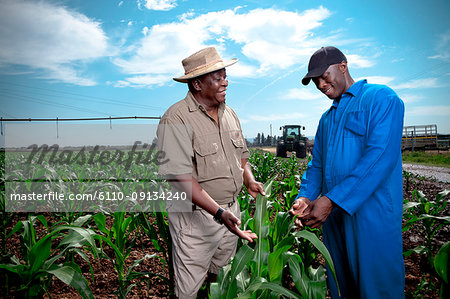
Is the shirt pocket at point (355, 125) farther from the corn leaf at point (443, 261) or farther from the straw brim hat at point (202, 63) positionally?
the straw brim hat at point (202, 63)

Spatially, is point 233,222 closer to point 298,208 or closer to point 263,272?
point 263,272

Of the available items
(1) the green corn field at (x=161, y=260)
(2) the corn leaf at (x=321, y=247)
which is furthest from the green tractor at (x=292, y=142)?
(2) the corn leaf at (x=321, y=247)

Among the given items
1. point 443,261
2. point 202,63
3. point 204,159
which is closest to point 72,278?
point 204,159

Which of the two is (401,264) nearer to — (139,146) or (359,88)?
(359,88)

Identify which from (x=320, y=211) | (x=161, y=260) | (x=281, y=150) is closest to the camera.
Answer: (x=320, y=211)

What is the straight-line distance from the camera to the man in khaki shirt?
155cm

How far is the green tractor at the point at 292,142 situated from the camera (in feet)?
58.5

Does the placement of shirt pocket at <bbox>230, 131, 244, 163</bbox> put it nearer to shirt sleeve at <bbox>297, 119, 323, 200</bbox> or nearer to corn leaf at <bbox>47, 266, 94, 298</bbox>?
shirt sleeve at <bbox>297, 119, 323, 200</bbox>

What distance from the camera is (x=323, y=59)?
4.93 feet

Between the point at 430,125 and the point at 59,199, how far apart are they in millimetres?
32209

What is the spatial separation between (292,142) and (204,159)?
1756 cm

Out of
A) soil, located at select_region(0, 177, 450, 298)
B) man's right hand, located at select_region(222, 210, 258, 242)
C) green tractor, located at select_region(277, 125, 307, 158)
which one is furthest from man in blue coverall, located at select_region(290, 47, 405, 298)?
green tractor, located at select_region(277, 125, 307, 158)

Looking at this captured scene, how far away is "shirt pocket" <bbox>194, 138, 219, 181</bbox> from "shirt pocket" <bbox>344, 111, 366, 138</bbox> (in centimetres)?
80

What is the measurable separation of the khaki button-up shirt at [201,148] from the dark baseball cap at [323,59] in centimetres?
68
